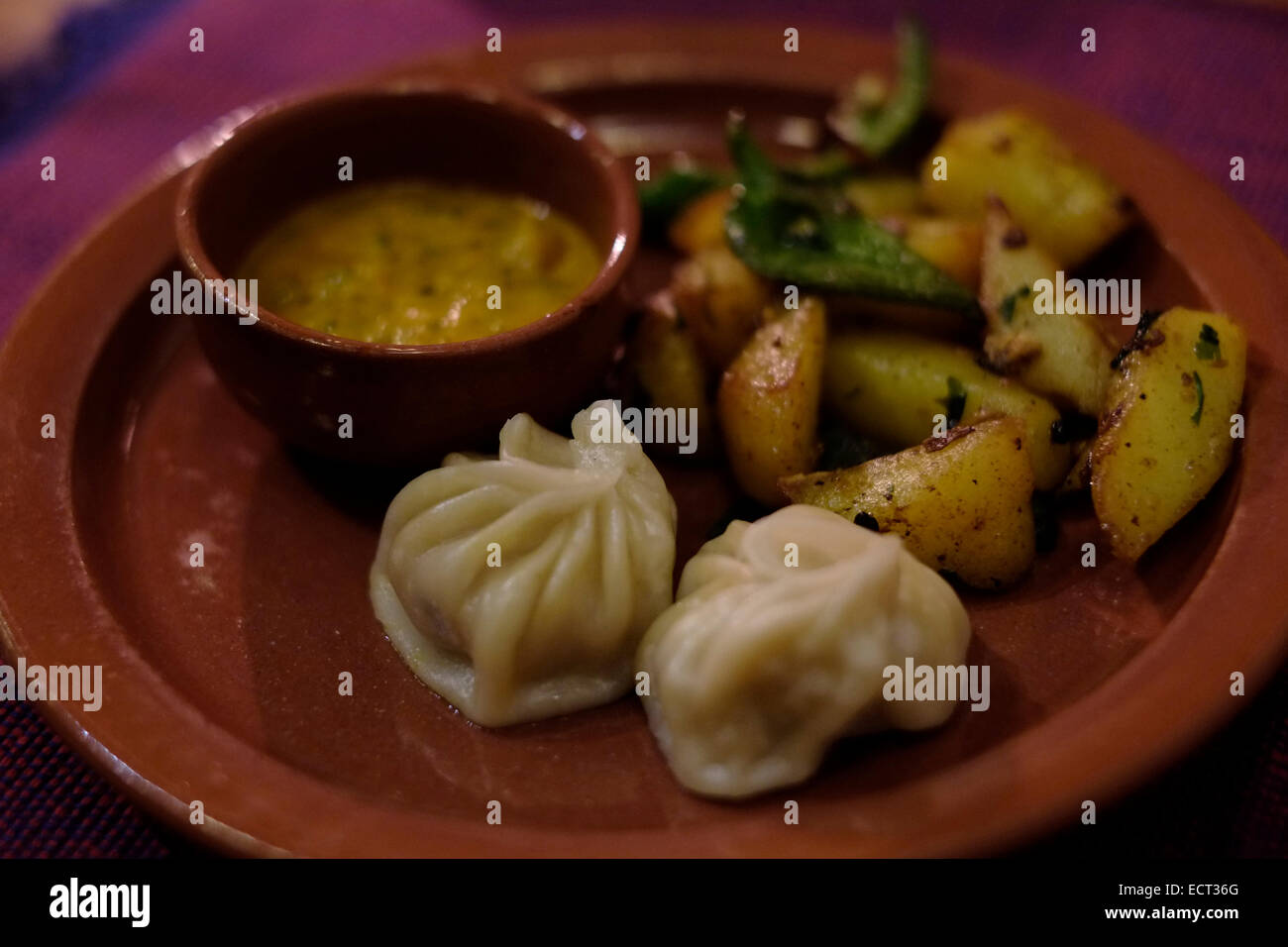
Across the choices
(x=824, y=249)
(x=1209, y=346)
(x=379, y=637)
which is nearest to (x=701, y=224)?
(x=824, y=249)

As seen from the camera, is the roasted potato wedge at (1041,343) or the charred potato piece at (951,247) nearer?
the roasted potato wedge at (1041,343)

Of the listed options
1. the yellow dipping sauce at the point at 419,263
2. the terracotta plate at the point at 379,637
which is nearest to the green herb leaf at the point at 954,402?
the terracotta plate at the point at 379,637

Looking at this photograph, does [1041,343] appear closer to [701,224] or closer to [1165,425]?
Result: [1165,425]

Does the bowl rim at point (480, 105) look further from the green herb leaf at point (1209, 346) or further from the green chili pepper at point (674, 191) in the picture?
the green herb leaf at point (1209, 346)

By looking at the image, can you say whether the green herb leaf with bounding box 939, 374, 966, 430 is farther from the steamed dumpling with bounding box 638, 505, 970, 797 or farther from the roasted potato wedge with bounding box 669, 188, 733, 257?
the roasted potato wedge with bounding box 669, 188, 733, 257

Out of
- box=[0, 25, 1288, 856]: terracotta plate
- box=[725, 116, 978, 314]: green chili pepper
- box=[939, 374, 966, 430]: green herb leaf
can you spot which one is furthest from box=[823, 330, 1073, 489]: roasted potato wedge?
box=[0, 25, 1288, 856]: terracotta plate
